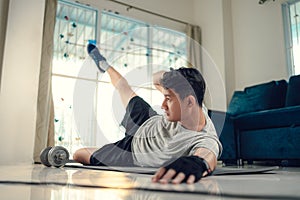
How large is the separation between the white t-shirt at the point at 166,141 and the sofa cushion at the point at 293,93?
212cm

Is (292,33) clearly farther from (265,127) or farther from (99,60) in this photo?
(99,60)

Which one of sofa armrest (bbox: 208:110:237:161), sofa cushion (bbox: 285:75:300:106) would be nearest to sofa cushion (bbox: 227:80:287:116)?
sofa cushion (bbox: 285:75:300:106)

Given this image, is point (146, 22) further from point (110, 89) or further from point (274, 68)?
point (110, 89)

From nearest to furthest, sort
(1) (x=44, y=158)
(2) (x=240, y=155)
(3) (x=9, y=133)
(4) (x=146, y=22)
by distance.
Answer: (1) (x=44, y=158)
(3) (x=9, y=133)
(2) (x=240, y=155)
(4) (x=146, y=22)

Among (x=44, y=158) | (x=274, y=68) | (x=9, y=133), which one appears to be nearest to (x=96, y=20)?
(x=9, y=133)

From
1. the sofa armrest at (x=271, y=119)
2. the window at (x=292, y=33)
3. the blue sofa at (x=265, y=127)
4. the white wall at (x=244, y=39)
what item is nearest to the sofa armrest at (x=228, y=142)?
the blue sofa at (x=265, y=127)

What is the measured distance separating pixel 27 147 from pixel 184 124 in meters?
2.01

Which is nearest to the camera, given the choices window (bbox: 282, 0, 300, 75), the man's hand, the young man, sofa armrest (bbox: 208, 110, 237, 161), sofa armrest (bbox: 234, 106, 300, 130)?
the man's hand

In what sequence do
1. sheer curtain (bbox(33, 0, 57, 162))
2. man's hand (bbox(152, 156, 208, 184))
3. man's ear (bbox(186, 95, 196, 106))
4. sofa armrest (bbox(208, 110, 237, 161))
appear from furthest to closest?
sheer curtain (bbox(33, 0, 57, 162))
sofa armrest (bbox(208, 110, 237, 161))
man's ear (bbox(186, 95, 196, 106))
man's hand (bbox(152, 156, 208, 184))

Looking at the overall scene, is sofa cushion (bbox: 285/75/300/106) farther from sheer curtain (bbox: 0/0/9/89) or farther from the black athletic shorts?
sheer curtain (bbox: 0/0/9/89)

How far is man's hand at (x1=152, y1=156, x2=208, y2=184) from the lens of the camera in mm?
726

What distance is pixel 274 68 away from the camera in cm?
387

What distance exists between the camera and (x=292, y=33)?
12.5ft

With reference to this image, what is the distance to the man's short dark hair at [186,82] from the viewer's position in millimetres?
1084
